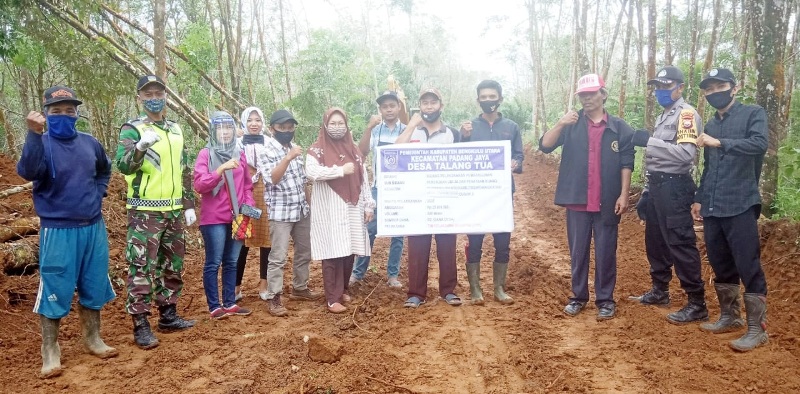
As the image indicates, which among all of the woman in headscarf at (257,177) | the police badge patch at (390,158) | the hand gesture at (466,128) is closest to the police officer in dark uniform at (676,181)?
the hand gesture at (466,128)

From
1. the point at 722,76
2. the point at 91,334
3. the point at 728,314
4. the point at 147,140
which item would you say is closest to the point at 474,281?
the point at 728,314

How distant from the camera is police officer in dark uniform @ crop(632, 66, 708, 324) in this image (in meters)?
4.29

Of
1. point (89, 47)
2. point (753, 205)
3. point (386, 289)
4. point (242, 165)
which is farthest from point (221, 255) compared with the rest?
point (753, 205)

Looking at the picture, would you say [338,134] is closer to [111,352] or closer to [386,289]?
[386,289]

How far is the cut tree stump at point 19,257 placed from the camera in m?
5.28

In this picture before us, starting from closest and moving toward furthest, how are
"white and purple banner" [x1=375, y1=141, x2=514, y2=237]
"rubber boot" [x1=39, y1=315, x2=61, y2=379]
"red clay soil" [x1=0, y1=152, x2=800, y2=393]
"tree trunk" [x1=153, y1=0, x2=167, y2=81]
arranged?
"red clay soil" [x1=0, y1=152, x2=800, y2=393] → "rubber boot" [x1=39, y1=315, x2=61, y2=379] → "white and purple banner" [x1=375, y1=141, x2=514, y2=237] → "tree trunk" [x1=153, y1=0, x2=167, y2=81]

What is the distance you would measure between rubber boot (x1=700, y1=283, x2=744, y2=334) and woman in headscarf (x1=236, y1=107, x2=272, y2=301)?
12.7ft

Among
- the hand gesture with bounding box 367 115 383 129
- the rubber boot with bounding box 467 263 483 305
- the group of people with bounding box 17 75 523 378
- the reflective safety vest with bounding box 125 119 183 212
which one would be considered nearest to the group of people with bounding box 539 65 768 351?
the group of people with bounding box 17 75 523 378

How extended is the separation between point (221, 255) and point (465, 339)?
2192mm

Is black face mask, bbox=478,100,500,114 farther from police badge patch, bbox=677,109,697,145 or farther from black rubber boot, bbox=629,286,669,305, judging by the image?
black rubber boot, bbox=629,286,669,305

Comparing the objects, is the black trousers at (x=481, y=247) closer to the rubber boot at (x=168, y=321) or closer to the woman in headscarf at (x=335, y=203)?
the woman in headscarf at (x=335, y=203)

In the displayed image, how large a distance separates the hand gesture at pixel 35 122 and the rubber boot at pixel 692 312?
15.8 feet

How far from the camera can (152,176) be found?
4.11 metres

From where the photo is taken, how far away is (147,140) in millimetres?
3873
